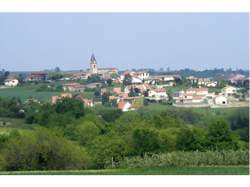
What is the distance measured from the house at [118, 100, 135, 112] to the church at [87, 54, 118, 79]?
364mm

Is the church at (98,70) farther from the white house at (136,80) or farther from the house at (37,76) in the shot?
A: the house at (37,76)

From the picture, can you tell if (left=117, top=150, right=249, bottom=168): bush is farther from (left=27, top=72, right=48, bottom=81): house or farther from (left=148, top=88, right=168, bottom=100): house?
(left=27, top=72, right=48, bottom=81): house

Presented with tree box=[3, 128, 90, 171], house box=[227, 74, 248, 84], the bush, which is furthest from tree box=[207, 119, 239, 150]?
tree box=[3, 128, 90, 171]

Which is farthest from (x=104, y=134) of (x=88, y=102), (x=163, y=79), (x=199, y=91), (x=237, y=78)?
(x=237, y=78)

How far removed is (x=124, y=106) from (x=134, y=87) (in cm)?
32

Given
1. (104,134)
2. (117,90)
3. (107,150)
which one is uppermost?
(117,90)

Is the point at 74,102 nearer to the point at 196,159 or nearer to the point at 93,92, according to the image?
the point at 93,92

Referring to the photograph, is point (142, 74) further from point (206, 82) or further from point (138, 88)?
point (206, 82)

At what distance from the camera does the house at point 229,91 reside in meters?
5.85

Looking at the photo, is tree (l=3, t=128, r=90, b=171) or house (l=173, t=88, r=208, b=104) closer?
tree (l=3, t=128, r=90, b=171)

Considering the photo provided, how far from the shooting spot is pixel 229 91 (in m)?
5.90

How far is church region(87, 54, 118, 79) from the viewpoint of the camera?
220 inches

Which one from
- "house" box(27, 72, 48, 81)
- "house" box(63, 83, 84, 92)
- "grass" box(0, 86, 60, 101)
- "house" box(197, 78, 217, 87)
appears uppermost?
"house" box(27, 72, 48, 81)

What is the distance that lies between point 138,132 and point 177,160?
84cm
